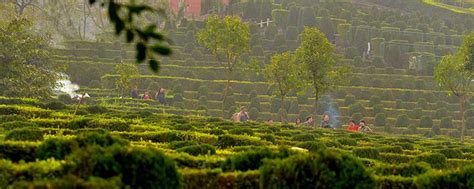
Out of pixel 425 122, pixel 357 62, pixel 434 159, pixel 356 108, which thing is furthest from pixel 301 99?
pixel 434 159

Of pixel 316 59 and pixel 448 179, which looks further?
pixel 316 59

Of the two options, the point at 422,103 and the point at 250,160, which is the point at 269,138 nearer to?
the point at 250,160

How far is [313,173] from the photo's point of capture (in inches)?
448

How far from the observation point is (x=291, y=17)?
69.9 metres

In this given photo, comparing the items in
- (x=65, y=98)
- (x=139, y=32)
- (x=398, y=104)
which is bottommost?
(x=398, y=104)

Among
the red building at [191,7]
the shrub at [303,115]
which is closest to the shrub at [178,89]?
the shrub at [303,115]

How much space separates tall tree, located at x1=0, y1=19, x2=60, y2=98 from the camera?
3756cm

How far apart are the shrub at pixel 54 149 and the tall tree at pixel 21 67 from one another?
25.7 metres

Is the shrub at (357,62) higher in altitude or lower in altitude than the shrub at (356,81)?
higher

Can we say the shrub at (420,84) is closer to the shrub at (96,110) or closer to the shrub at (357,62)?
the shrub at (357,62)

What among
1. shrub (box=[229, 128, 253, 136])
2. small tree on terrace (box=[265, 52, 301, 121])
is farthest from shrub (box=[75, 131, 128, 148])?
small tree on terrace (box=[265, 52, 301, 121])

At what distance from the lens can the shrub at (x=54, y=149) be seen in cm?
1207

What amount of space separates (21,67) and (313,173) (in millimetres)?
27767

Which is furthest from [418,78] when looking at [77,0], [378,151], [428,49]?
[378,151]
